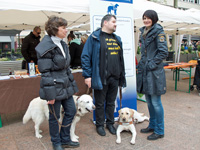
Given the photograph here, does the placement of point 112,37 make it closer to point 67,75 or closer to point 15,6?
point 67,75

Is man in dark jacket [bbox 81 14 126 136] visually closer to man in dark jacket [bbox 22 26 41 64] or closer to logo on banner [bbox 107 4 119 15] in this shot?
logo on banner [bbox 107 4 119 15]

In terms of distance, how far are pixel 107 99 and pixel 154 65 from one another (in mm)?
1012

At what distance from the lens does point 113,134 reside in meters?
3.12

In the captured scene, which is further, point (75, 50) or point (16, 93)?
point (75, 50)

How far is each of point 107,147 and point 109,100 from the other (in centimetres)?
78

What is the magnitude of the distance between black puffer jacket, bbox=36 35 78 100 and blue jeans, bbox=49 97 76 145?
0.14m

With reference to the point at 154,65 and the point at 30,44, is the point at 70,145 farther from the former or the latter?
the point at 30,44

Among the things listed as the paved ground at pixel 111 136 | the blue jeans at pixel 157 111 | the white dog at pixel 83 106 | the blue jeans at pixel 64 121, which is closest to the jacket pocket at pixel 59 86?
the blue jeans at pixel 64 121

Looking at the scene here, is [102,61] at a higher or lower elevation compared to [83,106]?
higher

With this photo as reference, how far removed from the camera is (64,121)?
2.56 metres

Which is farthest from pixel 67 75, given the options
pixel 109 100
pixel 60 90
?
pixel 109 100

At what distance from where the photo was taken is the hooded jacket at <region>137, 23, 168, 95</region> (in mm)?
2648

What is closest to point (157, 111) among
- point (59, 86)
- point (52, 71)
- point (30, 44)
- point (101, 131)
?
point (101, 131)

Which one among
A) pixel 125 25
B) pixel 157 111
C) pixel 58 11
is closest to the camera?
pixel 157 111
